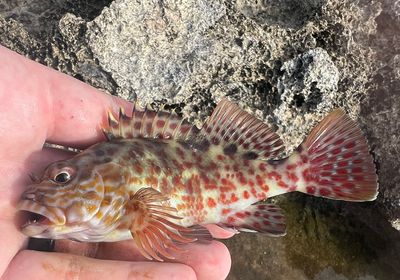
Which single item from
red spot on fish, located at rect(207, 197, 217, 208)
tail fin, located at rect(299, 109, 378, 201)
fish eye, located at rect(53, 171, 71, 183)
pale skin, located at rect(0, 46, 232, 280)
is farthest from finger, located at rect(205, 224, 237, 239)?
fish eye, located at rect(53, 171, 71, 183)

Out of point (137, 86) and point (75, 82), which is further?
point (137, 86)

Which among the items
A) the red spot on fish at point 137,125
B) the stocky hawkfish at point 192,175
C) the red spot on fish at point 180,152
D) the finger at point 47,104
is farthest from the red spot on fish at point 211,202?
the finger at point 47,104

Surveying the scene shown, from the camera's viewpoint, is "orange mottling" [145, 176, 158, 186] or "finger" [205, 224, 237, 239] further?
"finger" [205, 224, 237, 239]

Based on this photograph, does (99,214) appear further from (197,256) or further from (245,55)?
(245,55)

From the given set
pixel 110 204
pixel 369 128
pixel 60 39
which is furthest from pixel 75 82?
pixel 369 128

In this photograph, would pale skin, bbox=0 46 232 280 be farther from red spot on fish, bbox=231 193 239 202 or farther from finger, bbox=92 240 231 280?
red spot on fish, bbox=231 193 239 202

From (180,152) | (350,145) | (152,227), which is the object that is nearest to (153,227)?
(152,227)

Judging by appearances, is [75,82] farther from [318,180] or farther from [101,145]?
[318,180]

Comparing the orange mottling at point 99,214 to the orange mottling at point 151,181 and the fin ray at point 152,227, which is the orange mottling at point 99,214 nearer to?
the fin ray at point 152,227
